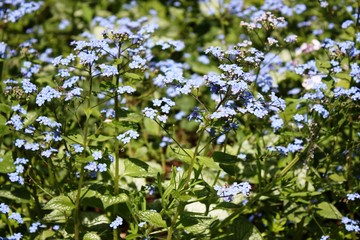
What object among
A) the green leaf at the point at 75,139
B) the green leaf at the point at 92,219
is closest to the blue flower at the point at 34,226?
the green leaf at the point at 92,219

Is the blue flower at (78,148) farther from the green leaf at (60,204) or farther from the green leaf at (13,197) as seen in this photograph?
the green leaf at (13,197)

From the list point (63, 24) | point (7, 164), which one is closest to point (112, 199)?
point (7, 164)

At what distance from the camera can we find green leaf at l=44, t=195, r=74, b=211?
391cm

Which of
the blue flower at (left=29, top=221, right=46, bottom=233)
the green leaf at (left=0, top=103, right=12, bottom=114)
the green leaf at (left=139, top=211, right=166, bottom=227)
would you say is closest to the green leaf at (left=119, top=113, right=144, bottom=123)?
the green leaf at (left=139, top=211, right=166, bottom=227)

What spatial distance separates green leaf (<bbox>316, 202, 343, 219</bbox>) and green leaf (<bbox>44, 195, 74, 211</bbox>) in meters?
1.81

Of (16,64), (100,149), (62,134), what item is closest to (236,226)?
(100,149)

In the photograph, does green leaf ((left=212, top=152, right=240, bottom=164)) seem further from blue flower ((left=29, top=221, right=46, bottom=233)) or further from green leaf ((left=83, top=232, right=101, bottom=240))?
blue flower ((left=29, top=221, right=46, bottom=233))

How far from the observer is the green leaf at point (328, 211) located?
445cm

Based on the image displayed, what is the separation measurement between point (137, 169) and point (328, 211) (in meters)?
1.47

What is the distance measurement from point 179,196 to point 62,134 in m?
0.87

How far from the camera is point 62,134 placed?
3900mm

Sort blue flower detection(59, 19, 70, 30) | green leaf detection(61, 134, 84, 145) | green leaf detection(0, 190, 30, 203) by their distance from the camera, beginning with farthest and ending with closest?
blue flower detection(59, 19, 70, 30) < green leaf detection(0, 190, 30, 203) < green leaf detection(61, 134, 84, 145)

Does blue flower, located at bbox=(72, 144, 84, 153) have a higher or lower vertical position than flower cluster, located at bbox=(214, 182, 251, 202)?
higher

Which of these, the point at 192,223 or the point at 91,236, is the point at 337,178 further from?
the point at 91,236
